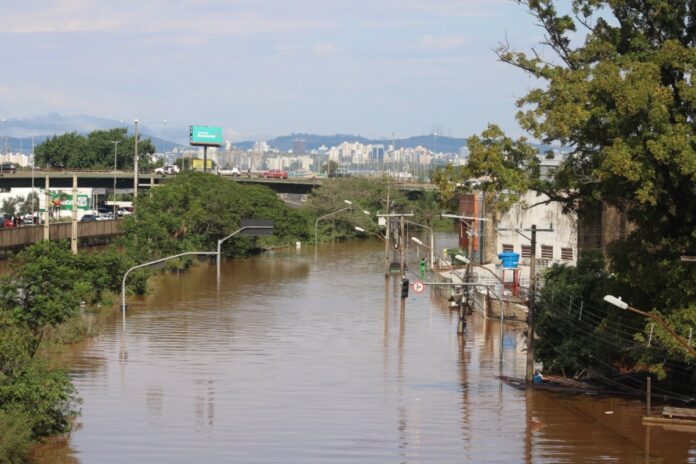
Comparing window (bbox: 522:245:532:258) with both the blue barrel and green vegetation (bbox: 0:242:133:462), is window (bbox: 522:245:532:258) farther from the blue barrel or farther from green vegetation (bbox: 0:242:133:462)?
green vegetation (bbox: 0:242:133:462)

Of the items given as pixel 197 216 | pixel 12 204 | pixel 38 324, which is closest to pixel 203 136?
pixel 12 204

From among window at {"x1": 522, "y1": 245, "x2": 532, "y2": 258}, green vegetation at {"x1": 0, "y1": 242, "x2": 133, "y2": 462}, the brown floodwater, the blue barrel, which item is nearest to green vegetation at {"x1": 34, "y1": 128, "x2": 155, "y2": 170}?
window at {"x1": 522, "y1": 245, "x2": 532, "y2": 258}

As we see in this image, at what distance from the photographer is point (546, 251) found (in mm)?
78438

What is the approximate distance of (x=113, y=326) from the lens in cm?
6038

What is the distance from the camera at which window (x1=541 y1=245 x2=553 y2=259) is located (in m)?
78.2

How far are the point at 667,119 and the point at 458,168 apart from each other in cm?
663

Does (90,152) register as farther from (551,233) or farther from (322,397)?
(322,397)

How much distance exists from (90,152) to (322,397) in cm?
14918

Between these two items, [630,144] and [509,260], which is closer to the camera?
[630,144]

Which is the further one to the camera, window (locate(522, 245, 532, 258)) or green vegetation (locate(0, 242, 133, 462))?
window (locate(522, 245, 532, 258))

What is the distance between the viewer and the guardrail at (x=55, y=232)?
284ft

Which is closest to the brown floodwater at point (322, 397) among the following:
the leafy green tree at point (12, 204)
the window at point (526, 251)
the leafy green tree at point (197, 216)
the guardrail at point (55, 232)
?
the window at point (526, 251)

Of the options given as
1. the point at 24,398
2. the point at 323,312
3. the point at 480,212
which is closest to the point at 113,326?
the point at 323,312

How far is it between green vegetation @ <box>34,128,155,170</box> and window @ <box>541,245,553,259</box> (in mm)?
114030
